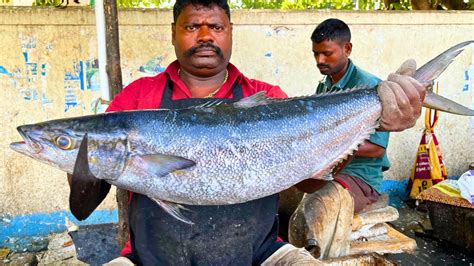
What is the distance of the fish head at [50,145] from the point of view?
192cm

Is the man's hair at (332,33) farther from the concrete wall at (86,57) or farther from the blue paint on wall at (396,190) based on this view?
the blue paint on wall at (396,190)

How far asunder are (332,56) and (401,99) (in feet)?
6.38

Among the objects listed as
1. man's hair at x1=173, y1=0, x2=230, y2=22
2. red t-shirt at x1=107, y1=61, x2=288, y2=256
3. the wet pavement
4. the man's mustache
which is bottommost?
the wet pavement

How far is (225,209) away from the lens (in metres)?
2.36

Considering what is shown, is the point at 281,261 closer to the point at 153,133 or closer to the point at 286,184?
the point at 286,184

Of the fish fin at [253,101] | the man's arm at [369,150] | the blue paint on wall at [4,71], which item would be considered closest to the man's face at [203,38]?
the fish fin at [253,101]

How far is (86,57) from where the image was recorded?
17.6 feet

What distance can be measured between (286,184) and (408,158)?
16.5 feet

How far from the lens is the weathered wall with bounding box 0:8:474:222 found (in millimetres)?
5219

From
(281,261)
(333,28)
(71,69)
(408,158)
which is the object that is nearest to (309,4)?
(408,158)

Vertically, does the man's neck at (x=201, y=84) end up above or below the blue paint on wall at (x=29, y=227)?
above

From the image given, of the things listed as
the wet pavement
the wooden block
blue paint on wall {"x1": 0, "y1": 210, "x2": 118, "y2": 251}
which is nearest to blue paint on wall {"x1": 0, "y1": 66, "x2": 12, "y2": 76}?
blue paint on wall {"x1": 0, "y1": 210, "x2": 118, "y2": 251}

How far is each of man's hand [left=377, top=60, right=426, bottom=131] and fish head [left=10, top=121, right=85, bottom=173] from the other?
151 centimetres

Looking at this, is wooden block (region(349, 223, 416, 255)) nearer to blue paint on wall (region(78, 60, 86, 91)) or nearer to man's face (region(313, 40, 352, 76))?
man's face (region(313, 40, 352, 76))
